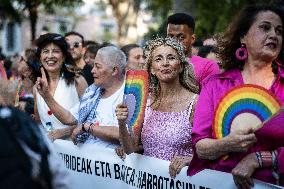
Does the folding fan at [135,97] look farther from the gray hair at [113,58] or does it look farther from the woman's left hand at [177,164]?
the gray hair at [113,58]

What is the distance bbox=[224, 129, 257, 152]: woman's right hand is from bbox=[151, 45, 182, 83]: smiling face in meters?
1.21

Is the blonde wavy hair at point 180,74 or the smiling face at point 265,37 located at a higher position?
the smiling face at point 265,37

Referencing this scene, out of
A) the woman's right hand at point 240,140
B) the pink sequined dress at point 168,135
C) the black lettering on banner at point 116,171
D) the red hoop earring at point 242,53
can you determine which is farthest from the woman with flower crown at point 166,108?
the woman's right hand at point 240,140

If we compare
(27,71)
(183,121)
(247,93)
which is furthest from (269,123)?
(27,71)

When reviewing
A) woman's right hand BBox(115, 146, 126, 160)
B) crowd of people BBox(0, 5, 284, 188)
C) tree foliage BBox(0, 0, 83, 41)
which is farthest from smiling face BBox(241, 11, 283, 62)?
tree foliage BBox(0, 0, 83, 41)

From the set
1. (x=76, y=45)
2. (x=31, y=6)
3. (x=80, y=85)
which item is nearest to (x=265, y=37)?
(x=80, y=85)

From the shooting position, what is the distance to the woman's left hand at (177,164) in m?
4.14

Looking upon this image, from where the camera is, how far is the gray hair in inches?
222

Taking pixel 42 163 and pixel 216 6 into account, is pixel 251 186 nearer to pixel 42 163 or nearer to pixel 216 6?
pixel 42 163

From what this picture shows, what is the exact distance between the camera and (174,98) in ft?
14.9

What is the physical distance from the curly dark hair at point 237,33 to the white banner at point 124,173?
74 cm

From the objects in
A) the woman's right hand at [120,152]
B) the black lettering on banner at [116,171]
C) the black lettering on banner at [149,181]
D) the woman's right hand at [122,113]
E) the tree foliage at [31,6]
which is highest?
the tree foliage at [31,6]

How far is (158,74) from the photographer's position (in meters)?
4.63

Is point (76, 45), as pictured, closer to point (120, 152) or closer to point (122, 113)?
point (120, 152)
